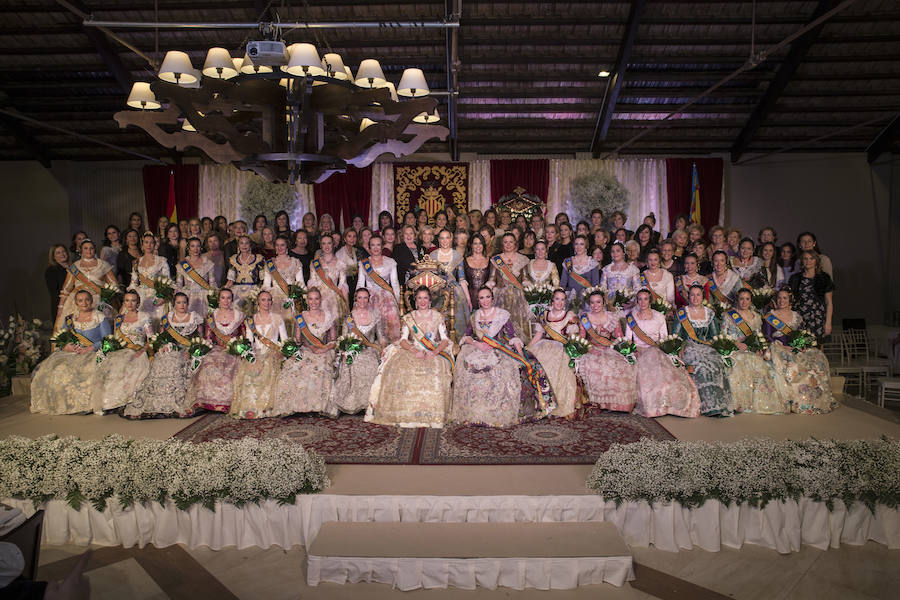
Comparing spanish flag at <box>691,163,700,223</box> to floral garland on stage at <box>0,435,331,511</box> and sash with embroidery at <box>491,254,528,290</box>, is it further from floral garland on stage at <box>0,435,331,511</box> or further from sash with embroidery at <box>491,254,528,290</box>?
floral garland on stage at <box>0,435,331,511</box>

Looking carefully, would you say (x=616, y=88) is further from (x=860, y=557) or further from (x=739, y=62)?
(x=860, y=557)

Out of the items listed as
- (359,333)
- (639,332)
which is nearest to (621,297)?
(639,332)

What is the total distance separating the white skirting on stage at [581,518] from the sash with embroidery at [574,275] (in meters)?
3.51

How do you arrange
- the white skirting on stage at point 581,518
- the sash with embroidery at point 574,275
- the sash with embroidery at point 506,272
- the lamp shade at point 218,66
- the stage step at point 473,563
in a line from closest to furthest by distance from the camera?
the stage step at point 473,563 < the lamp shade at point 218,66 < the white skirting on stage at point 581,518 < the sash with embroidery at point 506,272 < the sash with embroidery at point 574,275

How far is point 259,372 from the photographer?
620cm

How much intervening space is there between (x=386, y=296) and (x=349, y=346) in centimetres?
115

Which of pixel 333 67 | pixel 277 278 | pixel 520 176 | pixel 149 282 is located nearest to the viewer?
pixel 333 67

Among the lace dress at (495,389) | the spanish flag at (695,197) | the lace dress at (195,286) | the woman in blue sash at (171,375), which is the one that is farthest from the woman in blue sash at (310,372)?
the spanish flag at (695,197)

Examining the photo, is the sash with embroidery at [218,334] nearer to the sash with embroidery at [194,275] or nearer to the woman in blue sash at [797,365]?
the sash with embroidery at [194,275]

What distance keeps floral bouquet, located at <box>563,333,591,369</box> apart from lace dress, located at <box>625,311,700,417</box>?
58 cm

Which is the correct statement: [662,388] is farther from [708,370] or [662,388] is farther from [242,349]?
[242,349]

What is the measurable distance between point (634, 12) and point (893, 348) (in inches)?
229

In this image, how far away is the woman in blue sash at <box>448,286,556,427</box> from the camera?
584cm

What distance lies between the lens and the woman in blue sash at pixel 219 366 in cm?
623
